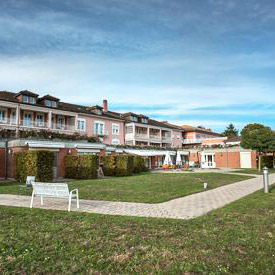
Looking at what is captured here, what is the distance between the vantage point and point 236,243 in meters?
4.71

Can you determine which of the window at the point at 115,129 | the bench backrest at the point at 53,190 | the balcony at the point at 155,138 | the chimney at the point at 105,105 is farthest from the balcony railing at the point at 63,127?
the bench backrest at the point at 53,190

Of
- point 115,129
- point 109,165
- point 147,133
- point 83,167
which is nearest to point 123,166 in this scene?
point 109,165

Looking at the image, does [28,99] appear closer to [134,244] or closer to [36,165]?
[36,165]

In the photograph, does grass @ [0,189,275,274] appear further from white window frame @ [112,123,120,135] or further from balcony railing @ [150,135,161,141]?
balcony railing @ [150,135,161,141]

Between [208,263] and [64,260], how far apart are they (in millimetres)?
2021

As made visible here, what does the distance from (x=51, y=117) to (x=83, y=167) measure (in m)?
20.6

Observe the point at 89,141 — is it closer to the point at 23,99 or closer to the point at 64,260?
the point at 23,99

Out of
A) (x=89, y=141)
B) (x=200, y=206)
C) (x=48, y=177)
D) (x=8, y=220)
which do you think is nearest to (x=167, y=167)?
(x=89, y=141)

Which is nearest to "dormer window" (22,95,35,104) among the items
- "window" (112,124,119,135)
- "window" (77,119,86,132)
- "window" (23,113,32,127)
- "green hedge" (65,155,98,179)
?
"window" (23,113,32,127)

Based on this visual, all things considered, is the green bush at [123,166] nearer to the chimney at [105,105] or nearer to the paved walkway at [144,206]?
the paved walkway at [144,206]

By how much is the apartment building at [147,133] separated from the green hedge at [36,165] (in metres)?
31.7

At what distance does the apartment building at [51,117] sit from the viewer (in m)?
34.0

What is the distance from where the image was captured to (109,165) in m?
23.8

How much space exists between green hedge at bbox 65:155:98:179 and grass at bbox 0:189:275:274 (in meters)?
13.1
